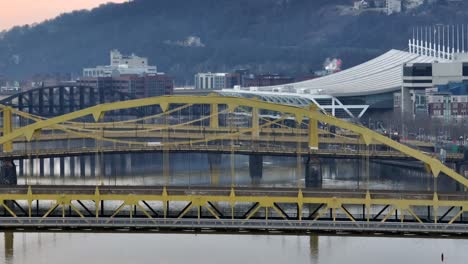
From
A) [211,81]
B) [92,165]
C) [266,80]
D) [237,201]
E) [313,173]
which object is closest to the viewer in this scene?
[237,201]

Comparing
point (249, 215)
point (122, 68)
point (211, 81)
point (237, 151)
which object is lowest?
point (249, 215)

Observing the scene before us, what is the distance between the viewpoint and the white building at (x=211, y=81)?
116 m

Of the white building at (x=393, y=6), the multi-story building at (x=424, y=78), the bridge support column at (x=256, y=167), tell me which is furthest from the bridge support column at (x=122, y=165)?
the white building at (x=393, y=6)

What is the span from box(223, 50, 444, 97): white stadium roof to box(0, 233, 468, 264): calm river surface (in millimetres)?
42056

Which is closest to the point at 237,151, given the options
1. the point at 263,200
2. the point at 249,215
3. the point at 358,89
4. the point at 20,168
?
the point at 20,168

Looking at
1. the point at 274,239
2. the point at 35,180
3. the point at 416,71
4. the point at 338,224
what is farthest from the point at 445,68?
the point at 338,224

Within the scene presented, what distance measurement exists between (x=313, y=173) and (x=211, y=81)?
215 feet

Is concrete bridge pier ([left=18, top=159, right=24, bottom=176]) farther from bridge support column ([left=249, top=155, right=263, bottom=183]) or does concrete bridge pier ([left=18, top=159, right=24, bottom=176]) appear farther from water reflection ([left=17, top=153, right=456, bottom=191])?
bridge support column ([left=249, top=155, right=263, bottom=183])

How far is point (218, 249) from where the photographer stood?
38.7 m

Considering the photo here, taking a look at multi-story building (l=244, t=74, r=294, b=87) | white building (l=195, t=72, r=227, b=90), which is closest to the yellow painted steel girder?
multi-story building (l=244, t=74, r=294, b=87)

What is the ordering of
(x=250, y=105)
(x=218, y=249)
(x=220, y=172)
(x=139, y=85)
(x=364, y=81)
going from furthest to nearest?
1. (x=139, y=85)
2. (x=364, y=81)
3. (x=220, y=172)
4. (x=218, y=249)
5. (x=250, y=105)

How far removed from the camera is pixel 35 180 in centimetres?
5475

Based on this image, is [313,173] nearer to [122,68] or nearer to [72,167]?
[72,167]

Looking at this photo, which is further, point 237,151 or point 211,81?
point 211,81
